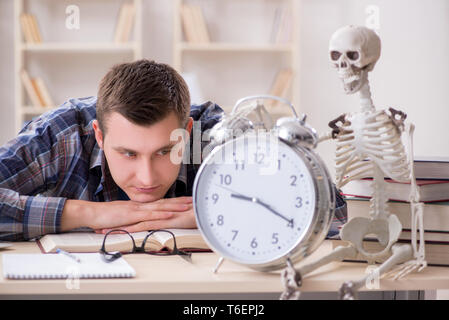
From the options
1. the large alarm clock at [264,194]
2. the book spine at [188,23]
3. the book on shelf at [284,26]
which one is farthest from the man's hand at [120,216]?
the book on shelf at [284,26]

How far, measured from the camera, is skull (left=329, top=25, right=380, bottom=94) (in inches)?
38.2

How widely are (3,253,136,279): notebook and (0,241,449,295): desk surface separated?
0.02m

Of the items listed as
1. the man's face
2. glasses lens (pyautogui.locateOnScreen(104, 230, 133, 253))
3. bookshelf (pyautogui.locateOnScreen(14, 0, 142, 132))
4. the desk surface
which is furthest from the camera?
bookshelf (pyautogui.locateOnScreen(14, 0, 142, 132))

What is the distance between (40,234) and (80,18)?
121 inches

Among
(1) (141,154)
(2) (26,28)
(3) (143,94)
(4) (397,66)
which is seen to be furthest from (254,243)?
(4) (397,66)

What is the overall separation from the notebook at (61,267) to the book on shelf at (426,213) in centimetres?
43

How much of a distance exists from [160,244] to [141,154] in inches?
9.4

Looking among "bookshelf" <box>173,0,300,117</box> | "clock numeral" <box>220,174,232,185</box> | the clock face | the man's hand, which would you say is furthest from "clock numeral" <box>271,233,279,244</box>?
"bookshelf" <box>173,0,300,117</box>

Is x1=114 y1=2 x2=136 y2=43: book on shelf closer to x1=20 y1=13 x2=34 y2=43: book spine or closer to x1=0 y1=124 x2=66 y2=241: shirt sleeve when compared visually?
x1=20 y1=13 x2=34 y2=43: book spine

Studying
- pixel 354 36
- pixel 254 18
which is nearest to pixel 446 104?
pixel 254 18

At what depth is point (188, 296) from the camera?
103 cm

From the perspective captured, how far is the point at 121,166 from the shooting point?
1.40 m

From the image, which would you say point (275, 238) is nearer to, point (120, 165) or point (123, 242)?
point (123, 242)
